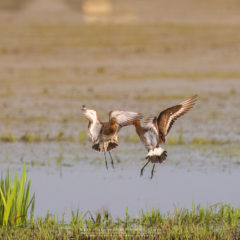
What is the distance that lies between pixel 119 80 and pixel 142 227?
18232mm

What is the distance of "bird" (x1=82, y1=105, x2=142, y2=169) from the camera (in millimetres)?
7539

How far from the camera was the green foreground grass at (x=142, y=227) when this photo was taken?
8.34 meters

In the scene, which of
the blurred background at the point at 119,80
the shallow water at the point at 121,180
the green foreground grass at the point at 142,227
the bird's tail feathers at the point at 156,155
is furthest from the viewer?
the blurred background at the point at 119,80

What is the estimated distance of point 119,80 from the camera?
2684 cm

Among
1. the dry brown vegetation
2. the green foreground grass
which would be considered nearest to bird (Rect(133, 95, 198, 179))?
the green foreground grass

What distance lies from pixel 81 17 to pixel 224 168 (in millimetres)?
36646

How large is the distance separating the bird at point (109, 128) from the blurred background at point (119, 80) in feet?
8.24

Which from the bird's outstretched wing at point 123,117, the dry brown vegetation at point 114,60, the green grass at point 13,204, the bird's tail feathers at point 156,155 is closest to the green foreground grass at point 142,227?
the green grass at point 13,204

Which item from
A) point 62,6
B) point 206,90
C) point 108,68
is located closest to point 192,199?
point 206,90

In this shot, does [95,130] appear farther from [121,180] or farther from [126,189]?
[121,180]

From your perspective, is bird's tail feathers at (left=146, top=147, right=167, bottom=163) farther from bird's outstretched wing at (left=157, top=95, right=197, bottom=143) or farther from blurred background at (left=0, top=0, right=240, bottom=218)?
blurred background at (left=0, top=0, right=240, bottom=218)

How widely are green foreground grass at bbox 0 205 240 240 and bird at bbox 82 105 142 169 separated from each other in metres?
1.09

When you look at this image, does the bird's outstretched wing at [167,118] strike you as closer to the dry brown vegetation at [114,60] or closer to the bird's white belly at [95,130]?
the bird's white belly at [95,130]

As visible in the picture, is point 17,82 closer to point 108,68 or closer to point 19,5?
point 108,68
